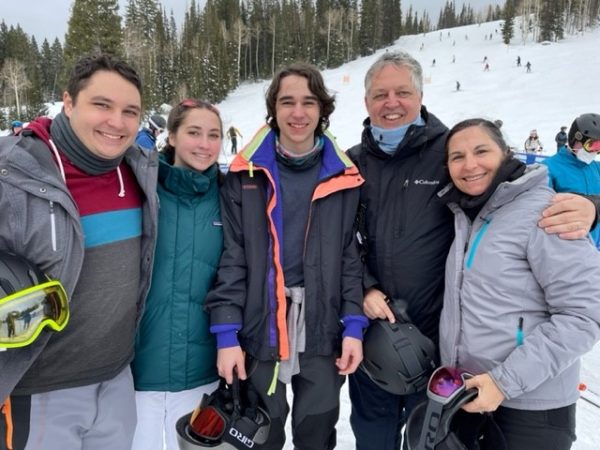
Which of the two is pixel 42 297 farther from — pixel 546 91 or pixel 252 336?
pixel 546 91

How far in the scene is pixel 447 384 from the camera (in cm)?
167

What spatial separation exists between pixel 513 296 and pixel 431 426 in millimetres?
630

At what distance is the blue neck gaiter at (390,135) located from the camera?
2.21m

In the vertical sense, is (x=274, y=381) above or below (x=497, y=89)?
below

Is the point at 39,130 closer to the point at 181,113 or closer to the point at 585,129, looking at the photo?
the point at 181,113

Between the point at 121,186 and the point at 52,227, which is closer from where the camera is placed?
the point at 52,227

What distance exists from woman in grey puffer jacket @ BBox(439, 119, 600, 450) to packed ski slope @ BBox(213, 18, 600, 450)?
40.3 feet

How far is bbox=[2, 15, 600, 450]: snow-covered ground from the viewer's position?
24.8 meters

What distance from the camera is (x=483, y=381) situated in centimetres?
162

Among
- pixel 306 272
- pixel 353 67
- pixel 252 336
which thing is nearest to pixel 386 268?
pixel 306 272

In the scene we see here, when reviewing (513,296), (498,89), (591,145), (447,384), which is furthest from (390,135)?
(498,89)

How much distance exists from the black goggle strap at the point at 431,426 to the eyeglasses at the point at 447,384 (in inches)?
1.3

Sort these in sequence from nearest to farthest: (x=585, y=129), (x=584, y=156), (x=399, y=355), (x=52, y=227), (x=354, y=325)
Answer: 1. (x=52, y=227)
2. (x=399, y=355)
3. (x=354, y=325)
4. (x=584, y=156)
5. (x=585, y=129)

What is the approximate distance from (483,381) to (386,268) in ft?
2.40
